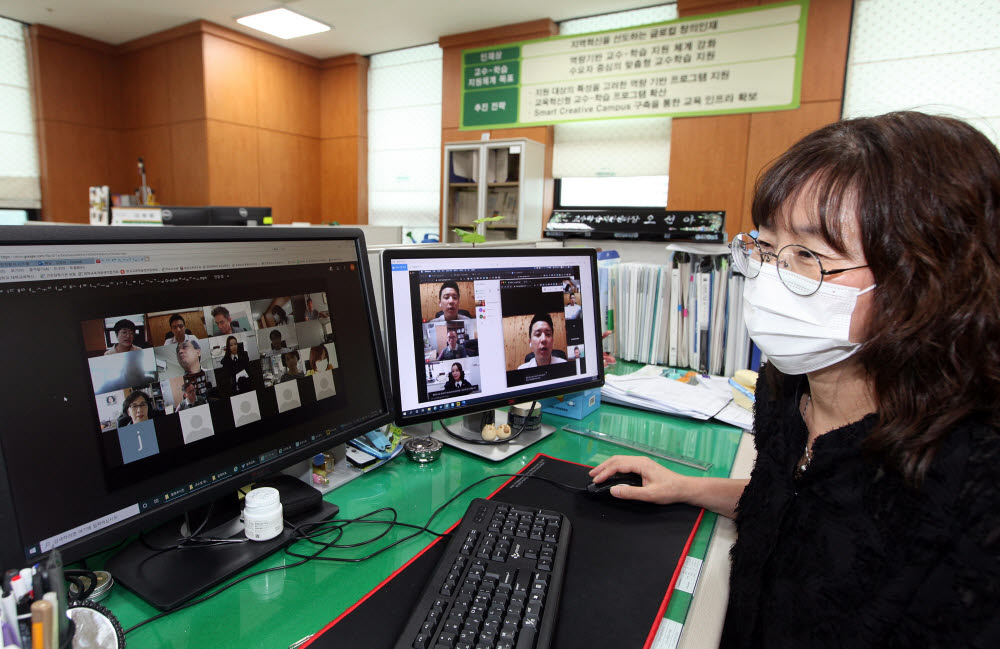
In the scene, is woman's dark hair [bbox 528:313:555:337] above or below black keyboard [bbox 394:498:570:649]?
above

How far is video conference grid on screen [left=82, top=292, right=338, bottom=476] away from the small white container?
0.12 metres

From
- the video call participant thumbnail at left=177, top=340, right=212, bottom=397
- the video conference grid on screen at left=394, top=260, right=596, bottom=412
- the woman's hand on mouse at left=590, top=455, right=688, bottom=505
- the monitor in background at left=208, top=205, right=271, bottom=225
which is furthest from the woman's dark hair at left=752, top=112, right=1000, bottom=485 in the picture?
the monitor in background at left=208, top=205, right=271, bottom=225

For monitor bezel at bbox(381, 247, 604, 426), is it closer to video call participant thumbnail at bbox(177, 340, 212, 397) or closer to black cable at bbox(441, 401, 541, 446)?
black cable at bbox(441, 401, 541, 446)

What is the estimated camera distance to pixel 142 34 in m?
5.15

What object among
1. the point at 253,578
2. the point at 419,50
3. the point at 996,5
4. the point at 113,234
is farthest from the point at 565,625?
the point at 419,50

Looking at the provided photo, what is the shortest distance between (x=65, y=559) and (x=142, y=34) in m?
6.33

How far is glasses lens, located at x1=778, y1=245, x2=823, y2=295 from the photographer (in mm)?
737

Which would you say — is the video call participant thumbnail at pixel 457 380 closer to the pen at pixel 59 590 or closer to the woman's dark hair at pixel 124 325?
the woman's dark hair at pixel 124 325

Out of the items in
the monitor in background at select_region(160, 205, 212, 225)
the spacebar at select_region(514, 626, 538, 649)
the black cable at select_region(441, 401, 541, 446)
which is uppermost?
the monitor in background at select_region(160, 205, 212, 225)

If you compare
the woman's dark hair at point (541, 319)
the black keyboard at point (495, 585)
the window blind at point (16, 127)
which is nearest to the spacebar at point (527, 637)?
the black keyboard at point (495, 585)

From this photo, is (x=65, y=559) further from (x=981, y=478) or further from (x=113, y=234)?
(x=981, y=478)

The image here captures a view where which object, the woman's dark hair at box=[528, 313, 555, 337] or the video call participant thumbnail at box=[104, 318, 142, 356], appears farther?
the woman's dark hair at box=[528, 313, 555, 337]

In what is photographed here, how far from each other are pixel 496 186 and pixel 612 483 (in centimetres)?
398

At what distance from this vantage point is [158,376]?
0.65 metres
